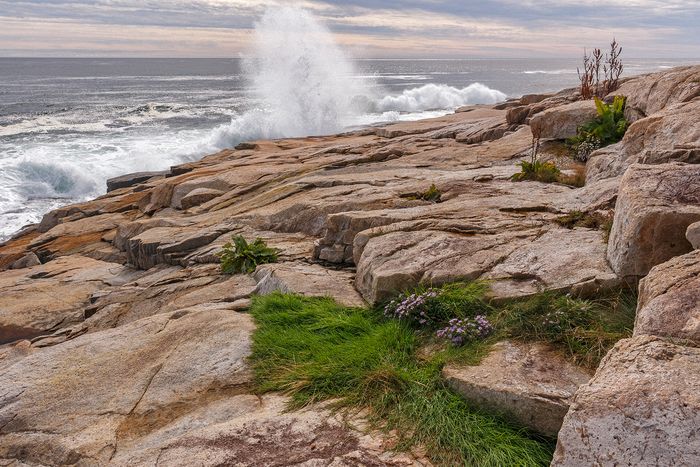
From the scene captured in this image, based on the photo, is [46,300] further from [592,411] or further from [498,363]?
[592,411]

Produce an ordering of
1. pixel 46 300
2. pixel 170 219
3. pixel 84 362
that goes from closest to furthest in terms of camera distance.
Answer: pixel 84 362 < pixel 46 300 < pixel 170 219

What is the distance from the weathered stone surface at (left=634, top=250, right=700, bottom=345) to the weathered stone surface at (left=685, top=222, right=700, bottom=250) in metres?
0.27

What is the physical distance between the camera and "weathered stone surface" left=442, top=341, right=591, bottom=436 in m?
3.96

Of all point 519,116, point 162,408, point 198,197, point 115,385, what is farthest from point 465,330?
point 519,116

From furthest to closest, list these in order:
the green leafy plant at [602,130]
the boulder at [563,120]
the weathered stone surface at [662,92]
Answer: the boulder at [563,120] → the green leafy plant at [602,130] → the weathered stone surface at [662,92]

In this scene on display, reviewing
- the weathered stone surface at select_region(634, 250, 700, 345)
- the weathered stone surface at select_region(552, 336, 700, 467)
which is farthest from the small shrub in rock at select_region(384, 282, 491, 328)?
the weathered stone surface at select_region(552, 336, 700, 467)

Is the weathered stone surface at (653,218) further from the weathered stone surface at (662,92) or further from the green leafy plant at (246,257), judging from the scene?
the green leafy plant at (246,257)

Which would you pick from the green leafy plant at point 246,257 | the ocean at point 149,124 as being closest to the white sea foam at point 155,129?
the ocean at point 149,124

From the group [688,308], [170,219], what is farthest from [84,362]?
[170,219]

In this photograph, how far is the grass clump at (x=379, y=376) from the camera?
387 cm

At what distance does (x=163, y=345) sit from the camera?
236 inches

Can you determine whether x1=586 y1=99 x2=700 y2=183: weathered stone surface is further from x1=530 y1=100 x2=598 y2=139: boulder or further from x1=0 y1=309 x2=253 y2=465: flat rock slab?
x1=0 y1=309 x2=253 y2=465: flat rock slab

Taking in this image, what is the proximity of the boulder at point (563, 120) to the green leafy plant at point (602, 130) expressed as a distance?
0.98 ft

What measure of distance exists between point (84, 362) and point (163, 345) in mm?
788
